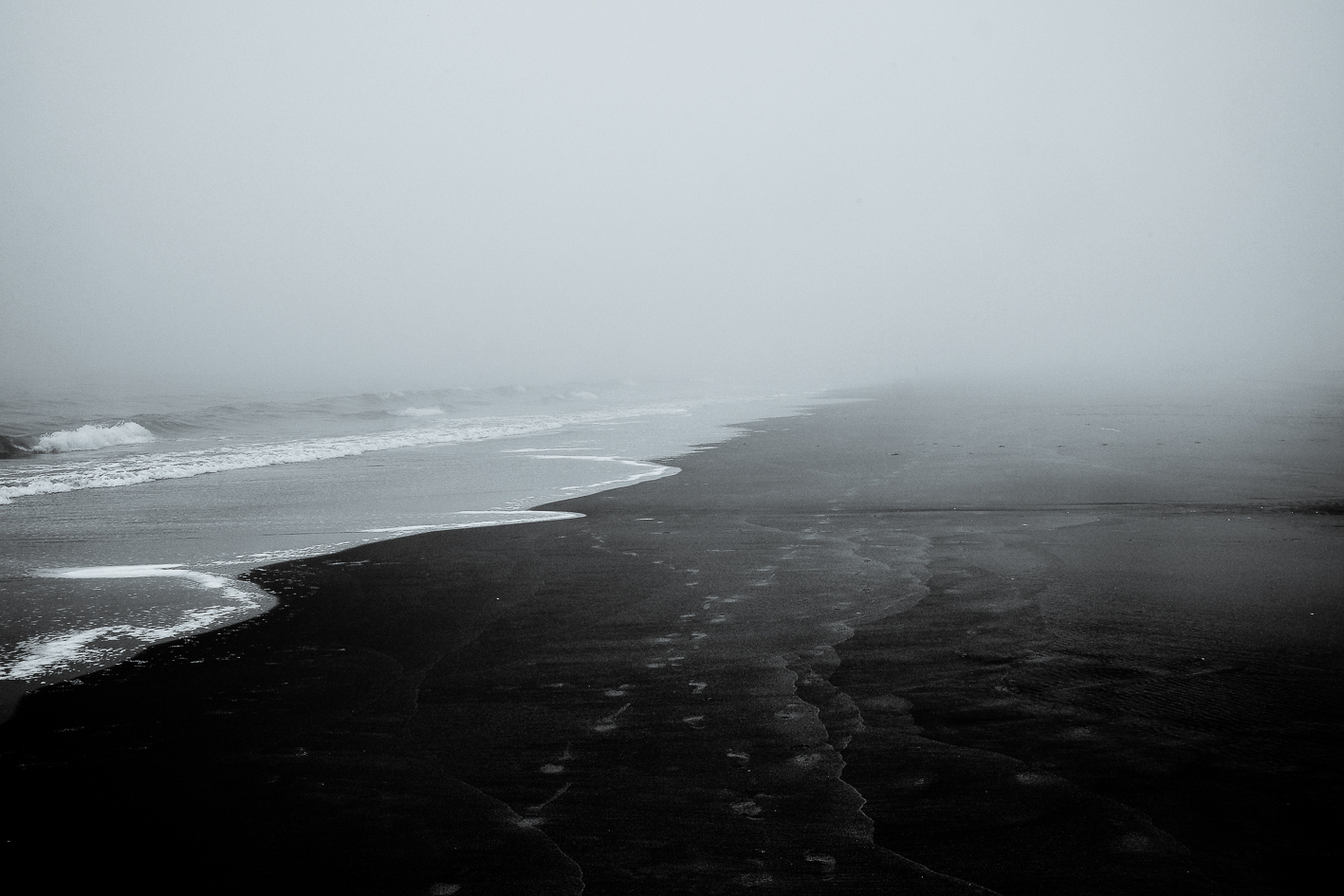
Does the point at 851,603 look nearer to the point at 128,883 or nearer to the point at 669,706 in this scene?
the point at 669,706

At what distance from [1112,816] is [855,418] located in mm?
24779

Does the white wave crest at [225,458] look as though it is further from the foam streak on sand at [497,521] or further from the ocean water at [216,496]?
the foam streak on sand at [497,521]

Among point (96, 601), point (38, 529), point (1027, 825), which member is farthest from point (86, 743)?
point (38, 529)

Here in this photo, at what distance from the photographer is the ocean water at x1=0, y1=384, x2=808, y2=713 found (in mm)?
6832

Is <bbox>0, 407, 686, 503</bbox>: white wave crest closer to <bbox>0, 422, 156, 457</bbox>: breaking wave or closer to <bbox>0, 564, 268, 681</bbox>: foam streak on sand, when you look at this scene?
<bbox>0, 422, 156, 457</bbox>: breaking wave

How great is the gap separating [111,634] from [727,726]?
4.47 meters

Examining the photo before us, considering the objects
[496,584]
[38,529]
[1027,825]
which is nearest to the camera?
[1027,825]

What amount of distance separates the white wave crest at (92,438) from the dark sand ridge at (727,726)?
18.2 m

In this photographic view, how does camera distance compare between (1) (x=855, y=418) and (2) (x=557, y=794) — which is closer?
(2) (x=557, y=794)

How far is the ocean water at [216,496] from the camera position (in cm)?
683

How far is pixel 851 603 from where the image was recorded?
22.4 feet

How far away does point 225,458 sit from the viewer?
62.0 ft

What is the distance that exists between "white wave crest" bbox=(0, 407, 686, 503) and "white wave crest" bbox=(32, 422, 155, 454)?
4.35 meters

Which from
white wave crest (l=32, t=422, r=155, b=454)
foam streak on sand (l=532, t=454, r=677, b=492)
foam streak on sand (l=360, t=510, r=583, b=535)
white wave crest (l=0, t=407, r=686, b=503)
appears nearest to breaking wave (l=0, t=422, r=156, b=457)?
white wave crest (l=32, t=422, r=155, b=454)
